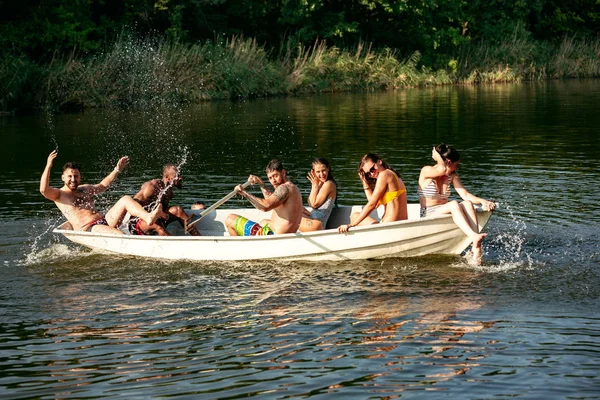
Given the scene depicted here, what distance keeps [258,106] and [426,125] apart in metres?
8.90

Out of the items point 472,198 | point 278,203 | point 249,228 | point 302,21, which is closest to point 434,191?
point 472,198

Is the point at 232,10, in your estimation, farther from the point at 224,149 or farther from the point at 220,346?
the point at 220,346

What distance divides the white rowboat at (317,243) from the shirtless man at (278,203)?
1.36ft

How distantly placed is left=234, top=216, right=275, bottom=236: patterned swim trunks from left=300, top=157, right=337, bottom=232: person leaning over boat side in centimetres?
50

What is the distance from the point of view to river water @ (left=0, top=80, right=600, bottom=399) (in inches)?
297

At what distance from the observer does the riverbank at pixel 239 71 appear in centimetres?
3244

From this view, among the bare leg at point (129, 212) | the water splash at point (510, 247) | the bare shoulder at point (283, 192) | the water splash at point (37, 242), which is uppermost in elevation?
the bare shoulder at point (283, 192)

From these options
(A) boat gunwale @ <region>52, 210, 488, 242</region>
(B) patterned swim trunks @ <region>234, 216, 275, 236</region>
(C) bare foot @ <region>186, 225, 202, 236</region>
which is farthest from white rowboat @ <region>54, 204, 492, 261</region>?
(C) bare foot @ <region>186, 225, 202, 236</region>

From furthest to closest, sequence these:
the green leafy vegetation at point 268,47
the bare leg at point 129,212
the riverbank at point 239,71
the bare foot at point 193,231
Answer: the green leafy vegetation at point 268,47
the riverbank at point 239,71
the bare foot at point 193,231
the bare leg at point 129,212

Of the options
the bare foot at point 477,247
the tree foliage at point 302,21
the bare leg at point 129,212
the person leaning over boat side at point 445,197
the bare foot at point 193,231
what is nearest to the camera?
the bare foot at point 477,247

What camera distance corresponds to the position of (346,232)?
1134 centimetres

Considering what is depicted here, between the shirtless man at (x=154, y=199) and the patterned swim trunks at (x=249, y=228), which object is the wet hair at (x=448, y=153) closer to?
the patterned swim trunks at (x=249, y=228)

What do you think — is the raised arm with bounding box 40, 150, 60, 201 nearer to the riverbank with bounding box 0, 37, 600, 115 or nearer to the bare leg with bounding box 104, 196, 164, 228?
the bare leg with bounding box 104, 196, 164, 228

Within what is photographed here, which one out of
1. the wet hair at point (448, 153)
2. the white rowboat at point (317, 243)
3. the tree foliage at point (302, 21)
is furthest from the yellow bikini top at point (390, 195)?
the tree foliage at point (302, 21)
